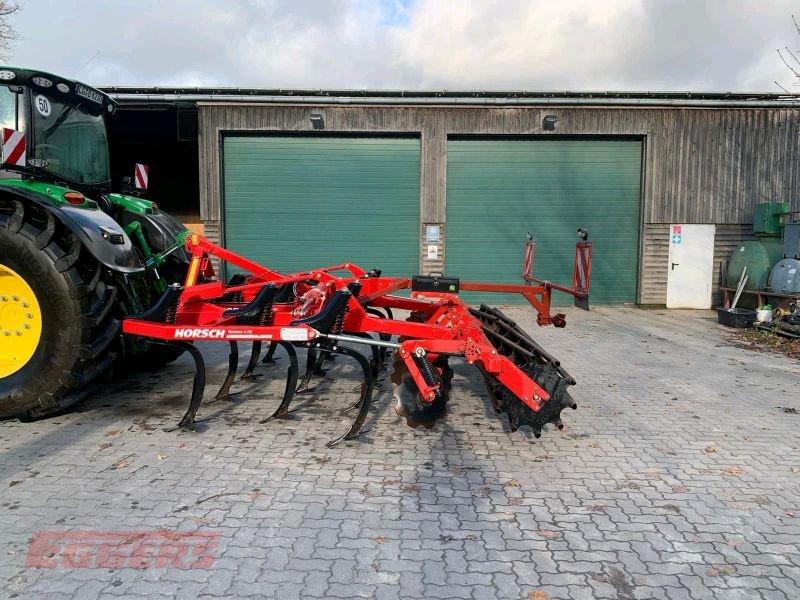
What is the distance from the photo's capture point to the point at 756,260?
435 inches

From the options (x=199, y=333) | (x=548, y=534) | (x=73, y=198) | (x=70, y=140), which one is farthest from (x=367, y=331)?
(x=70, y=140)

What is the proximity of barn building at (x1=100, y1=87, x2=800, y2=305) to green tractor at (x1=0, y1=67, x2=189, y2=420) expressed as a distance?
820 centimetres

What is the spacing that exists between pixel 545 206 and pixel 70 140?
33.6 feet

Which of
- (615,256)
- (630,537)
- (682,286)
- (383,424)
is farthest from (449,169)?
(630,537)

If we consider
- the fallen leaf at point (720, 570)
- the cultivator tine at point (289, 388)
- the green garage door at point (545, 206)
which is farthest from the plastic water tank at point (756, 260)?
the cultivator tine at point (289, 388)

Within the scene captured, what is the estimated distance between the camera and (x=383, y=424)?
4.64m

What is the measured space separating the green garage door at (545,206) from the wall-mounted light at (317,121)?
292cm

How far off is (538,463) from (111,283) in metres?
3.55

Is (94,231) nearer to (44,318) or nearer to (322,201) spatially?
(44,318)

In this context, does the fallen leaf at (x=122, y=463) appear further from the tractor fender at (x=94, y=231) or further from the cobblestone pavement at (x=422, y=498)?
the tractor fender at (x=94, y=231)

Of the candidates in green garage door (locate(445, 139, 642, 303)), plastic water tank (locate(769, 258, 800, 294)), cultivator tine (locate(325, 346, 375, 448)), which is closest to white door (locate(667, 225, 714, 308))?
green garage door (locate(445, 139, 642, 303))

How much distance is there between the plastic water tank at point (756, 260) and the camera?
10.9 metres

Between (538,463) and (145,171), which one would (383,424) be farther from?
(145,171)

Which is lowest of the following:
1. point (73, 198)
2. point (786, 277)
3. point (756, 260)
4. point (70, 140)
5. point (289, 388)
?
point (289, 388)
